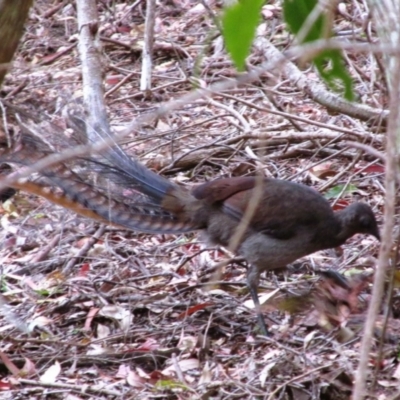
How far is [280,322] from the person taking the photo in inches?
191

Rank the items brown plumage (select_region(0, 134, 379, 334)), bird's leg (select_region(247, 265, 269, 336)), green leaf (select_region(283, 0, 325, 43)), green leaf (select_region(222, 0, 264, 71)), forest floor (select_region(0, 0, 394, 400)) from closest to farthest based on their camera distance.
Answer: green leaf (select_region(222, 0, 264, 71)) → green leaf (select_region(283, 0, 325, 43)) → forest floor (select_region(0, 0, 394, 400)) → bird's leg (select_region(247, 265, 269, 336)) → brown plumage (select_region(0, 134, 379, 334))

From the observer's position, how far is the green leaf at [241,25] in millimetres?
1621

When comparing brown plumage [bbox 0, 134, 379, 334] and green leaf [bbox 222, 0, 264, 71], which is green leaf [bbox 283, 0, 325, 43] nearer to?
green leaf [bbox 222, 0, 264, 71]

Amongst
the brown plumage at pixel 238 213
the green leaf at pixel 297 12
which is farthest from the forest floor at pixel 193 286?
the green leaf at pixel 297 12

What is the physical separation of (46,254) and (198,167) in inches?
56.8

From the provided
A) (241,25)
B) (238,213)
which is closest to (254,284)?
(238,213)

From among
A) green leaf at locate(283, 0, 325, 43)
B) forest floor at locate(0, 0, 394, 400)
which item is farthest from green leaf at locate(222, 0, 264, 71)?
forest floor at locate(0, 0, 394, 400)

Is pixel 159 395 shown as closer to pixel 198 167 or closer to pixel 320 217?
pixel 320 217

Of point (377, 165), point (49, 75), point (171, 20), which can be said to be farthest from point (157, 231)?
point (171, 20)

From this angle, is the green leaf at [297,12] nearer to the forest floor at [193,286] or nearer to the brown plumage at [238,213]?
the forest floor at [193,286]

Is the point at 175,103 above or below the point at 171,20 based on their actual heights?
above

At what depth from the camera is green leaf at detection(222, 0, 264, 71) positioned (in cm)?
162

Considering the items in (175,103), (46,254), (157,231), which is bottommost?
(46,254)

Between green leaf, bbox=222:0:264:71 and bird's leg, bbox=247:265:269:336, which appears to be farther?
bird's leg, bbox=247:265:269:336
